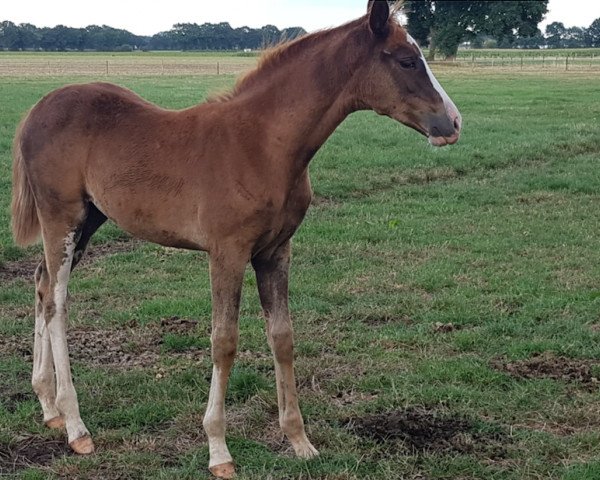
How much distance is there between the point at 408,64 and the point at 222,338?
5.75 feet

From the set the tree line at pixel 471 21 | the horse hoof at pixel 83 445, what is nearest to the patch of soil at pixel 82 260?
the horse hoof at pixel 83 445

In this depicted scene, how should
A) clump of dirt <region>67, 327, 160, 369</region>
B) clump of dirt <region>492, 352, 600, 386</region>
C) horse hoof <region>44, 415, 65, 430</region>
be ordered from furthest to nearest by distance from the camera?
1. clump of dirt <region>67, 327, 160, 369</region>
2. clump of dirt <region>492, 352, 600, 386</region>
3. horse hoof <region>44, 415, 65, 430</region>

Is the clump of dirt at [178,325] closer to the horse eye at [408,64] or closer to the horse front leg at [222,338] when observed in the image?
the horse front leg at [222,338]

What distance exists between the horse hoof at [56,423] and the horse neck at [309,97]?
2.14 m

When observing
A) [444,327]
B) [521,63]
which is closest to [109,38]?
[521,63]

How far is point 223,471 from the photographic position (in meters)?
3.99

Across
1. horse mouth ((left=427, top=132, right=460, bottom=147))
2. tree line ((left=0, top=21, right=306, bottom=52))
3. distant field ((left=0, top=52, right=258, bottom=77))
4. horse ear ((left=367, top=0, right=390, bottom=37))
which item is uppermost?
tree line ((left=0, top=21, right=306, bottom=52))

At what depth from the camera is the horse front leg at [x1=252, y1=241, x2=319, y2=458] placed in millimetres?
4270

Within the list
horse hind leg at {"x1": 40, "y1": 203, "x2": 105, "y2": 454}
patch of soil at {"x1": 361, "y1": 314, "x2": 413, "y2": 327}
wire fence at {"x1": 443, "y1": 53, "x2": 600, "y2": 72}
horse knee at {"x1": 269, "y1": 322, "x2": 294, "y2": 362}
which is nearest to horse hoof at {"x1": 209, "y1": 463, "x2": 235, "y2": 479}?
horse knee at {"x1": 269, "y1": 322, "x2": 294, "y2": 362}

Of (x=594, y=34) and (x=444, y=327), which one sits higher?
(x=594, y=34)

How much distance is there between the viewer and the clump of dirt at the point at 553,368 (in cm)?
514

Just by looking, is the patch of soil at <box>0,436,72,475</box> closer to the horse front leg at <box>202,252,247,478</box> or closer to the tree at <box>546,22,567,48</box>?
the horse front leg at <box>202,252,247,478</box>

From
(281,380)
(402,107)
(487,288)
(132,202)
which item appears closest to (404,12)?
(402,107)

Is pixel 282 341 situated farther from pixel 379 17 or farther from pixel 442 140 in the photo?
pixel 379 17
